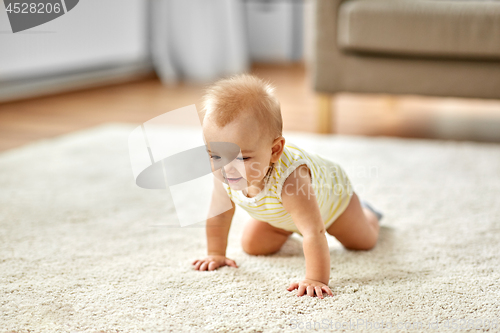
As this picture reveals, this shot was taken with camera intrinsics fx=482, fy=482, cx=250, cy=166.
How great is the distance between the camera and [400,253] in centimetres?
80

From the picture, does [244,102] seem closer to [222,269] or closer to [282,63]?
[222,269]

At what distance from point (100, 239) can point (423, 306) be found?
553 millimetres

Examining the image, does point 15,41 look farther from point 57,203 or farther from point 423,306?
point 423,306

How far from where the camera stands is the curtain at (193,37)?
3188mm

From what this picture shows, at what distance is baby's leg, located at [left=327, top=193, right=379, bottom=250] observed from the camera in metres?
0.80

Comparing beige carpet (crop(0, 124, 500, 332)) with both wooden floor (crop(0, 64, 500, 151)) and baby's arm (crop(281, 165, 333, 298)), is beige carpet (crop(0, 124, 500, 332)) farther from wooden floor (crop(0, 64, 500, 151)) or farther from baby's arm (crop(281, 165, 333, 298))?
wooden floor (crop(0, 64, 500, 151))

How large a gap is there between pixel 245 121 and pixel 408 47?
100 centimetres

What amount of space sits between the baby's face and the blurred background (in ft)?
0.68

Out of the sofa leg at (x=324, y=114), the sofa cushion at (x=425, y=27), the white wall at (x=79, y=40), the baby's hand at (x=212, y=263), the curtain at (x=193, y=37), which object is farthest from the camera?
the curtain at (x=193, y=37)

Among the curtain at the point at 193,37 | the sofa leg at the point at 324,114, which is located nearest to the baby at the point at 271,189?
the sofa leg at the point at 324,114

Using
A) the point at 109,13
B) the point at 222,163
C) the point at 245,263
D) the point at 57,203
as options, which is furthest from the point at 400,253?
the point at 109,13

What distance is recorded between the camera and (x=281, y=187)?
681 mm

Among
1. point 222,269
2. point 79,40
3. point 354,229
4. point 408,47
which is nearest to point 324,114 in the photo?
point 408,47

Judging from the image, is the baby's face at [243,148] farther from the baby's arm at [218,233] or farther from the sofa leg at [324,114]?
the sofa leg at [324,114]
